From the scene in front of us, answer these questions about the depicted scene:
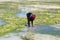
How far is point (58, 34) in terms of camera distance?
1189 centimetres

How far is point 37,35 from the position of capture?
11445mm

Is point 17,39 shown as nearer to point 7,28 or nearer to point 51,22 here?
point 7,28

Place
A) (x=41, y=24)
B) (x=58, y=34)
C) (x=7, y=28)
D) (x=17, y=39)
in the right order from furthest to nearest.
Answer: (x=41, y=24) < (x=7, y=28) < (x=58, y=34) < (x=17, y=39)

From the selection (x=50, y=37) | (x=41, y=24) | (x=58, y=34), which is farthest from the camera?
(x=41, y=24)

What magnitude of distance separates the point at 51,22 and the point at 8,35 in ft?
16.2

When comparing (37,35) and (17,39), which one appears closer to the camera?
(17,39)

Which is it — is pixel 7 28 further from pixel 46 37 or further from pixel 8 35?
pixel 46 37

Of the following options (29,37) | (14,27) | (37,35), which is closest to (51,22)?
(14,27)

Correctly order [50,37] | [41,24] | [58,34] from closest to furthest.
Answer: [50,37] → [58,34] → [41,24]

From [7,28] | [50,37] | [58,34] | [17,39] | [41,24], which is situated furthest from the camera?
[41,24]

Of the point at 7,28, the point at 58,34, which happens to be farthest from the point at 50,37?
the point at 7,28

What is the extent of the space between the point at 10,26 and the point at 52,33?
2.91m

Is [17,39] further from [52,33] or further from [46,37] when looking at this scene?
[52,33]

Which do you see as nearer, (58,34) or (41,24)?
(58,34)
